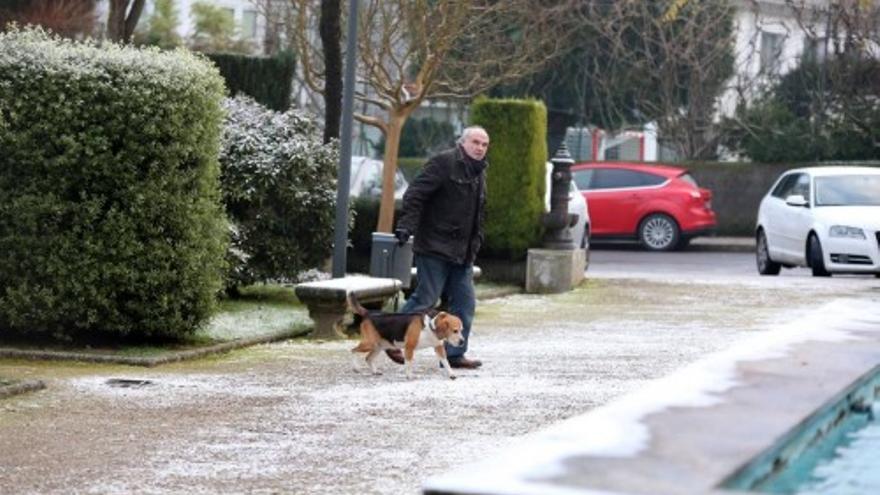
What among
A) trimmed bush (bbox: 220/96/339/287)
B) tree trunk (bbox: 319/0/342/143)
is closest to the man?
trimmed bush (bbox: 220/96/339/287)

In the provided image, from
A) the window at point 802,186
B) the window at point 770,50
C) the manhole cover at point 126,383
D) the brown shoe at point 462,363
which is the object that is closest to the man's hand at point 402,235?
the brown shoe at point 462,363

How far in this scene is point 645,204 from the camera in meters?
37.8

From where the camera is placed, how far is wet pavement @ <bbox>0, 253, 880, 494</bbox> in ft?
31.6

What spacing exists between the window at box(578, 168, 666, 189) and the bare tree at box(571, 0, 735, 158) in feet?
11.6

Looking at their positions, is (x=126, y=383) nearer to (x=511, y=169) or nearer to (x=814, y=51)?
(x=511, y=169)

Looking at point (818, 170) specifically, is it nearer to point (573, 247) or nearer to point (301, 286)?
point (573, 247)

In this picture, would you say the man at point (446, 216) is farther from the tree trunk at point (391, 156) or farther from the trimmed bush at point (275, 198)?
the tree trunk at point (391, 156)

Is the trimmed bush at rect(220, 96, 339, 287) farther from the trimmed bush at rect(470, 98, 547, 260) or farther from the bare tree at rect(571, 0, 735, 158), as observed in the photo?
the bare tree at rect(571, 0, 735, 158)

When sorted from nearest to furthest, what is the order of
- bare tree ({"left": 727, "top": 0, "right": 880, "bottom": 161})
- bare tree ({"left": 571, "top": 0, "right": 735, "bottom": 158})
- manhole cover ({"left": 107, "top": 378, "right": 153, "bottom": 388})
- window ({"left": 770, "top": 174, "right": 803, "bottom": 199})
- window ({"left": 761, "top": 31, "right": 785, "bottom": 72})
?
manhole cover ({"left": 107, "top": 378, "right": 153, "bottom": 388})
window ({"left": 770, "top": 174, "right": 803, "bottom": 199})
bare tree ({"left": 727, "top": 0, "right": 880, "bottom": 161})
bare tree ({"left": 571, "top": 0, "right": 735, "bottom": 158})
window ({"left": 761, "top": 31, "right": 785, "bottom": 72})

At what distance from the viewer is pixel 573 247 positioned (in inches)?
934

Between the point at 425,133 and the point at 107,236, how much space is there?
32.0 meters

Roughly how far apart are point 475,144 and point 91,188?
2843 mm

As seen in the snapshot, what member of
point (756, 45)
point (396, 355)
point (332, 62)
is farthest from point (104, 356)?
point (756, 45)

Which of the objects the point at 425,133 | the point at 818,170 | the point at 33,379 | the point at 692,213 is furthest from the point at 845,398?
the point at 425,133
